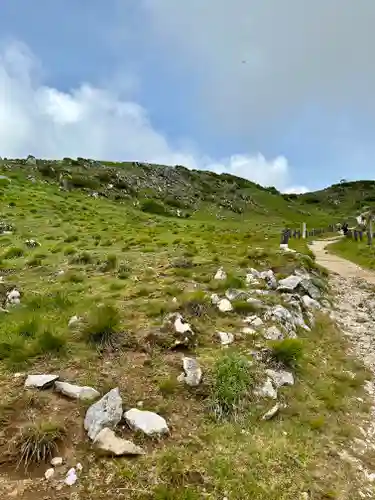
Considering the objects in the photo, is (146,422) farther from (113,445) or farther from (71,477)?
(71,477)

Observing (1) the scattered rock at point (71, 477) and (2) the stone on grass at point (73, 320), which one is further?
(2) the stone on grass at point (73, 320)

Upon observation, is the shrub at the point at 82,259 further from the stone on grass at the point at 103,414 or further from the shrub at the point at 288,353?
the stone on grass at the point at 103,414

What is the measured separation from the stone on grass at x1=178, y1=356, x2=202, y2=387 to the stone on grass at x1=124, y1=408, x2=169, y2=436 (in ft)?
3.69

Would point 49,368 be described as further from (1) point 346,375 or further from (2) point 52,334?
(1) point 346,375

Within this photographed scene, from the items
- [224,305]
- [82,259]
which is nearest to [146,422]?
[224,305]

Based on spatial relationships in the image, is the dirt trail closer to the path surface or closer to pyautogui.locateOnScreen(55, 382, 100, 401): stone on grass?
the path surface

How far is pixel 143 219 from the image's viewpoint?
147ft

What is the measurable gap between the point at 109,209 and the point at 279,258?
31.3 metres

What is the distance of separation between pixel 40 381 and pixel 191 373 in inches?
104

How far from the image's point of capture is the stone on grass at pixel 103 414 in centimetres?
609

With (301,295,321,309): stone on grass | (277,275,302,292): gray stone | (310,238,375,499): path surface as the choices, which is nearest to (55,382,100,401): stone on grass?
(310,238,375,499): path surface

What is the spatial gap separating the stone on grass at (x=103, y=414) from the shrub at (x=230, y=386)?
1.62m

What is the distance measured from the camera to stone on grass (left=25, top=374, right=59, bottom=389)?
6938 mm

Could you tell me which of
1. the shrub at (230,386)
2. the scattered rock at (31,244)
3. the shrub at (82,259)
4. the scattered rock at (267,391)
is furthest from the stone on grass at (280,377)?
the scattered rock at (31,244)
